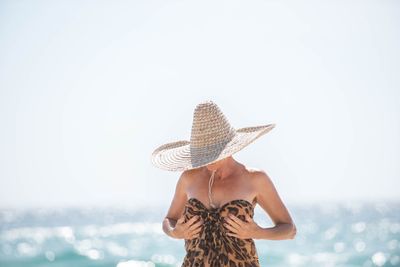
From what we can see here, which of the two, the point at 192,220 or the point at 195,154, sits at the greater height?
the point at 195,154

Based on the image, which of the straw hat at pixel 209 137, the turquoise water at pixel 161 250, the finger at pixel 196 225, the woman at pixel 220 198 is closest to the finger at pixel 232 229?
the woman at pixel 220 198

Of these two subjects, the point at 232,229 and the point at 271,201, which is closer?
the point at 232,229

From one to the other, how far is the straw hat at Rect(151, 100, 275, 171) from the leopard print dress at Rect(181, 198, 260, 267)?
0.88ft

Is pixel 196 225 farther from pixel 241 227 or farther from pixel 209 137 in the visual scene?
pixel 209 137

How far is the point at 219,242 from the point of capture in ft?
13.5

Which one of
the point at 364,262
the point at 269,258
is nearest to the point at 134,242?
the point at 269,258

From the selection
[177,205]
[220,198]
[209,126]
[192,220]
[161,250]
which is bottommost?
[192,220]

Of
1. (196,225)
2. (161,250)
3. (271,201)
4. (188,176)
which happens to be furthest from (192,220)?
(161,250)

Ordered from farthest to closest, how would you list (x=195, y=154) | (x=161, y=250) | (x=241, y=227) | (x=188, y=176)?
(x=161, y=250) < (x=188, y=176) < (x=195, y=154) < (x=241, y=227)

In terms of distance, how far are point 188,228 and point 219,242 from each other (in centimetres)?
19

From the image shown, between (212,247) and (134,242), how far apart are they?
32.7 meters

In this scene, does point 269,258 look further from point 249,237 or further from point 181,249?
point 249,237

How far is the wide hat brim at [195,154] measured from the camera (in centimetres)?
409

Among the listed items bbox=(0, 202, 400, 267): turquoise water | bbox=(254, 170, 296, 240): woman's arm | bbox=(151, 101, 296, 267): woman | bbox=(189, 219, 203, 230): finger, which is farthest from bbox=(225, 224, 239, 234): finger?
bbox=(0, 202, 400, 267): turquoise water
